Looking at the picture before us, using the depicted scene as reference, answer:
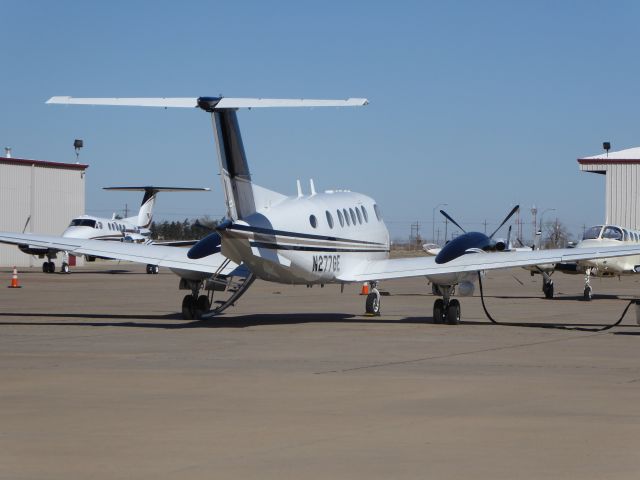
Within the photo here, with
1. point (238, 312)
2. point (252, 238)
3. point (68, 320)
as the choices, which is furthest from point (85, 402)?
point (238, 312)

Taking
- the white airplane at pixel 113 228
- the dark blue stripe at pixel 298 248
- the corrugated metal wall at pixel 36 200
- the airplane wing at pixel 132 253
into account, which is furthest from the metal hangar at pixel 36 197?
the dark blue stripe at pixel 298 248

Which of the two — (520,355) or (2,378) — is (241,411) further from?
(520,355)

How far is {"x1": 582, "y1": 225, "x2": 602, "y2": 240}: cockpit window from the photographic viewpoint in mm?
39719

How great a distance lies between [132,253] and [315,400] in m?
13.6

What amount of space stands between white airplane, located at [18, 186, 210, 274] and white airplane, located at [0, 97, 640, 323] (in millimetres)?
34246

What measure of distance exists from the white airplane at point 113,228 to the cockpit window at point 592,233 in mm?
26674

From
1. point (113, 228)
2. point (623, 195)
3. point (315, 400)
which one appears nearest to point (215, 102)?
point (315, 400)

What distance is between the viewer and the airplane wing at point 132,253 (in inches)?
961

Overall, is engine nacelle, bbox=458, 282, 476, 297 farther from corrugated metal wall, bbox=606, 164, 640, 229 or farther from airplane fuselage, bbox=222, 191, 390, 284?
corrugated metal wall, bbox=606, 164, 640, 229

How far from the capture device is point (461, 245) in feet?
82.0

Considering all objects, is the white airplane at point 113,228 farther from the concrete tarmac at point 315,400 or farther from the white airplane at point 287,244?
the concrete tarmac at point 315,400

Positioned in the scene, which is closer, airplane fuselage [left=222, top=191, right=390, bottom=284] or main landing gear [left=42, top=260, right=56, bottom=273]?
airplane fuselage [left=222, top=191, right=390, bottom=284]

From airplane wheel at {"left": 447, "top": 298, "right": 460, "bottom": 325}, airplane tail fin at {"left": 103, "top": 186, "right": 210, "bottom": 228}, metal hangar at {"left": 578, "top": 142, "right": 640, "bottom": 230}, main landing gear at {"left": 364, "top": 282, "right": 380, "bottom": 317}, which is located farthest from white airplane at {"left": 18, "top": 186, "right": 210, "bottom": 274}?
airplane wheel at {"left": 447, "top": 298, "right": 460, "bottom": 325}

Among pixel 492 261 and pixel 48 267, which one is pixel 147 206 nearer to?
pixel 48 267
